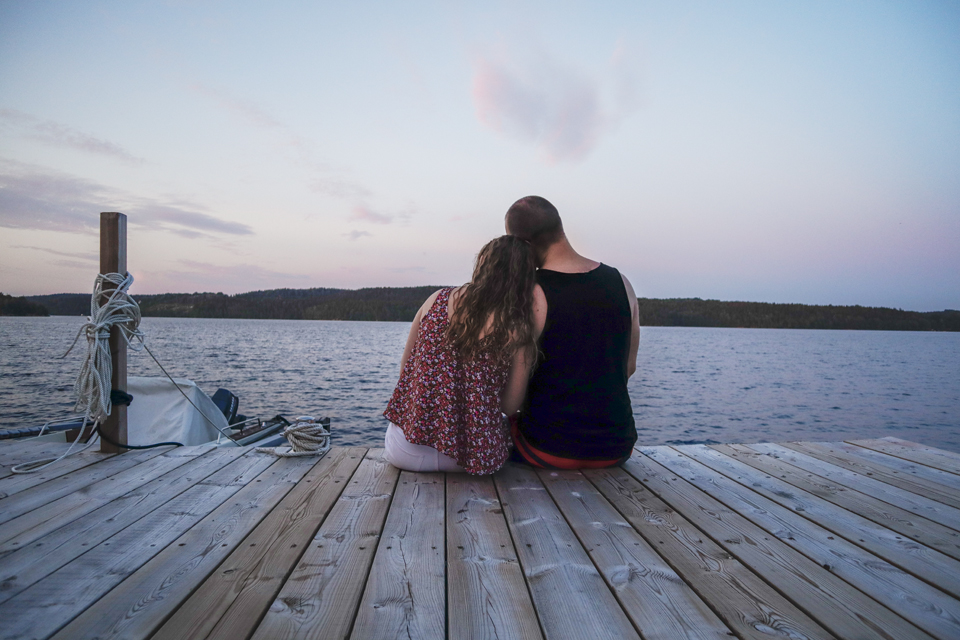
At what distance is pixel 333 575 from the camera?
1.46m

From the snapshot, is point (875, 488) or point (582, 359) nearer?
point (582, 359)

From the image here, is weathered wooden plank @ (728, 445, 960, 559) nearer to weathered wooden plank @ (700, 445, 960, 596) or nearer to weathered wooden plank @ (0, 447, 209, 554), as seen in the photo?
weathered wooden plank @ (700, 445, 960, 596)

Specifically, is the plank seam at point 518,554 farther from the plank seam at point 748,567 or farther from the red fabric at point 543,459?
the plank seam at point 748,567

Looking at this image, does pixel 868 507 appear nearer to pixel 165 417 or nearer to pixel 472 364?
pixel 472 364

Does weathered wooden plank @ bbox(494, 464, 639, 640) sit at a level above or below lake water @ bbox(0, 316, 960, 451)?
above

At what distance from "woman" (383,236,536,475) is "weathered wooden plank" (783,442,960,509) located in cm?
213

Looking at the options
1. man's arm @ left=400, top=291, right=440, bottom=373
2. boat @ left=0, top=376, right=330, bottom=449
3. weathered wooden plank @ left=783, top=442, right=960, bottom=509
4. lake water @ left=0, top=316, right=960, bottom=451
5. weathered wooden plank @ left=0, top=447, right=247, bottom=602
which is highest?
man's arm @ left=400, top=291, right=440, bottom=373

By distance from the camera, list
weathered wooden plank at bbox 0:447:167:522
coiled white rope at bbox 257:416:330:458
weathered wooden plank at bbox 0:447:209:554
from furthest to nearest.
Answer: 1. coiled white rope at bbox 257:416:330:458
2. weathered wooden plank at bbox 0:447:167:522
3. weathered wooden plank at bbox 0:447:209:554

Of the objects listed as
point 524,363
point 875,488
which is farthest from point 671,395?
point 524,363

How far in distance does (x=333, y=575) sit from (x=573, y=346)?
146 centimetres

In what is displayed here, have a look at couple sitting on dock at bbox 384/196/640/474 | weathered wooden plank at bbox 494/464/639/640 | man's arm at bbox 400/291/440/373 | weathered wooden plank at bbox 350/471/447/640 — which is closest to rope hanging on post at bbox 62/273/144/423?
man's arm at bbox 400/291/440/373

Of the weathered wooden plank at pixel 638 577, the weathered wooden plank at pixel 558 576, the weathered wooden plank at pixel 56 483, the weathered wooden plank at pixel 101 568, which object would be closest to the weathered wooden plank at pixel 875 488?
the weathered wooden plank at pixel 638 577

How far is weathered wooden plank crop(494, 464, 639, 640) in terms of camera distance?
4.00 feet

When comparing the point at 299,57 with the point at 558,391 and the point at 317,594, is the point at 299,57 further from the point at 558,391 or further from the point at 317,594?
the point at 317,594
